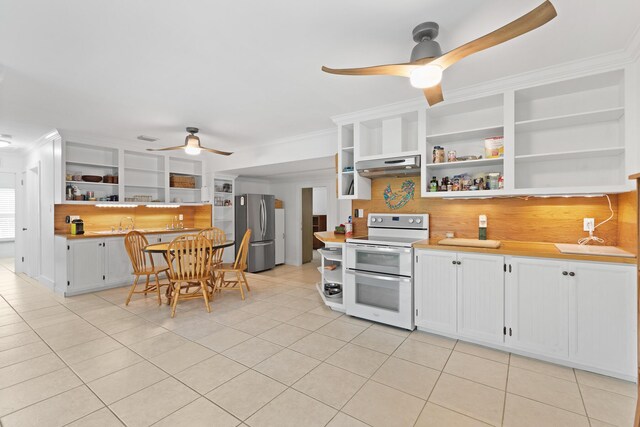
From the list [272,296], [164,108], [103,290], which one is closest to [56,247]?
[103,290]

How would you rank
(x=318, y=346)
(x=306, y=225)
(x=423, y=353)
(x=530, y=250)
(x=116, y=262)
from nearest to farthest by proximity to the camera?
(x=530, y=250), (x=423, y=353), (x=318, y=346), (x=116, y=262), (x=306, y=225)

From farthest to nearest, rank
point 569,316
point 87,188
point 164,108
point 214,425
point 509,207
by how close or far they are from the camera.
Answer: point 87,188 < point 164,108 < point 509,207 < point 569,316 < point 214,425

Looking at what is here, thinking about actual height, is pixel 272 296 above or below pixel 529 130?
below

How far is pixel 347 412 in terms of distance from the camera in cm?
191

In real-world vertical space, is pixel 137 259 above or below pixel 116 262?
above

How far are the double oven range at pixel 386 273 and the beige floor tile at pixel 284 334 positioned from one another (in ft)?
2.29

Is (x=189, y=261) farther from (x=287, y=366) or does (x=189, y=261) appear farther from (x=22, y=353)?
(x=287, y=366)

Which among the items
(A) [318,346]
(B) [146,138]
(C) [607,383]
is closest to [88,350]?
(A) [318,346]

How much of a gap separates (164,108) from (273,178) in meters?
4.12

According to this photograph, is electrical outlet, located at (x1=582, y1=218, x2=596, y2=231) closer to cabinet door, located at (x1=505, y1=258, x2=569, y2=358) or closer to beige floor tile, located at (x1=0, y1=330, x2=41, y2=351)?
cabinet door, located at (x1=505, y1=258, x2=569, y2=358)

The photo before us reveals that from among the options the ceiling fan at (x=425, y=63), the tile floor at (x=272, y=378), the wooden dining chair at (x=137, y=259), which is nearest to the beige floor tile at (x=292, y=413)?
the tile floor at (x=272, y=378)

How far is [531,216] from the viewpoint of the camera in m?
3.03

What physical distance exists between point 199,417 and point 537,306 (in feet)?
9.01

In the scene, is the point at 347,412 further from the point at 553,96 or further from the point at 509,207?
the point at 553,96
